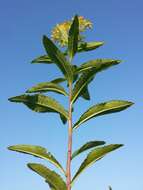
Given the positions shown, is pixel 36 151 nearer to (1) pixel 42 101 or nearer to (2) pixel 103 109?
(1) pixel 42 101

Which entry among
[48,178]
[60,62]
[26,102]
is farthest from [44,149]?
[60,62]

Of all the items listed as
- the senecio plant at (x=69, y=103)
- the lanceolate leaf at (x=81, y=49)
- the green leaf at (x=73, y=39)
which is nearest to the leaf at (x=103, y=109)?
the senecio plant at (x=69, y=103)

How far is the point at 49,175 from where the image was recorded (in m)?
5.75

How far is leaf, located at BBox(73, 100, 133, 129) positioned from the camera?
622cm

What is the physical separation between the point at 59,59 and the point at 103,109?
113cm


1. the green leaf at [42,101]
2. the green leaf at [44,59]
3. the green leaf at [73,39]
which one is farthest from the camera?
the green leaf at [44,59]

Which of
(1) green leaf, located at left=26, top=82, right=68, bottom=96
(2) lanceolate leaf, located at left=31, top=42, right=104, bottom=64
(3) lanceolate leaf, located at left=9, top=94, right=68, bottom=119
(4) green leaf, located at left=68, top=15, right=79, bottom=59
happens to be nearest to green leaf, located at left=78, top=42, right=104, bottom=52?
(2) lanceolate leaf, located at left=31, top=42, right=104, bottom=64

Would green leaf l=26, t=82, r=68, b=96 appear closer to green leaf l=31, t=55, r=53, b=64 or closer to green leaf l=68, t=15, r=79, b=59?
green leaf l=68, t=15, r=79, b=59

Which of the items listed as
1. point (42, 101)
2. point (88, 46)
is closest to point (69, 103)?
point (42, 101)

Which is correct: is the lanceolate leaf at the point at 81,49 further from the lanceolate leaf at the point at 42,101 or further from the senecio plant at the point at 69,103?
the lanceolate leaf at the point at 42,101

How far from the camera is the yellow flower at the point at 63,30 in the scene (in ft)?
24.2

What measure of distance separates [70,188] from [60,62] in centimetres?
209

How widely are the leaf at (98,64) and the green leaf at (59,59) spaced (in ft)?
0.57

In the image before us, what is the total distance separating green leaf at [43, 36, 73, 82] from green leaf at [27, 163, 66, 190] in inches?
64.2
